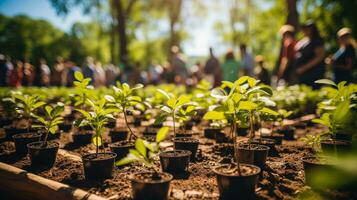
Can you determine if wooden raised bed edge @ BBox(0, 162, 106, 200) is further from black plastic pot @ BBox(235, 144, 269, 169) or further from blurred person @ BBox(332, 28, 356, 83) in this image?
blurred person @ BBox(332, 28, 356, 83)

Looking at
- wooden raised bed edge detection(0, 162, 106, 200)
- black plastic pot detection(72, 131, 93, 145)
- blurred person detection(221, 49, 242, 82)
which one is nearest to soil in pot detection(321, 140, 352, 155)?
wooden raised bed edge detection(0, 162, 106, 200)

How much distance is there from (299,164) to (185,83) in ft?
26.5

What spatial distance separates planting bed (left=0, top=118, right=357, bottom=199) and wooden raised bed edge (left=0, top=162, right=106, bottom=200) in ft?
0.45

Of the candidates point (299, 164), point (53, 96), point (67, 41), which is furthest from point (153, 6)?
point (67, 41)

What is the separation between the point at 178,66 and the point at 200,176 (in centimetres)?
814

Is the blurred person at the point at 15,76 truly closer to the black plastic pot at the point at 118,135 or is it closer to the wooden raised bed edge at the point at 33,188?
the black plastic pot at the point at 118,135

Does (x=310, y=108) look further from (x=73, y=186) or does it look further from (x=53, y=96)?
(x=53, y=96)

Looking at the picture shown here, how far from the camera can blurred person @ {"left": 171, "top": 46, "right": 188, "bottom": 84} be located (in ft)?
33.8

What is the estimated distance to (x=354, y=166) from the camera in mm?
719

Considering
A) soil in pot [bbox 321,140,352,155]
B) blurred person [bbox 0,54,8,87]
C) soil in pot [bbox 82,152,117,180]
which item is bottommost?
soil in pot [bbox 82,152,117,180]

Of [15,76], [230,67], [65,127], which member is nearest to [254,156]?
[65,127]

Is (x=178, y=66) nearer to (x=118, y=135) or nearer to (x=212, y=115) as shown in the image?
(x=118, y=135)

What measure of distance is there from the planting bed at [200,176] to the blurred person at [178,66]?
271 inches

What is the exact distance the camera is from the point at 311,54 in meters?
6.15
